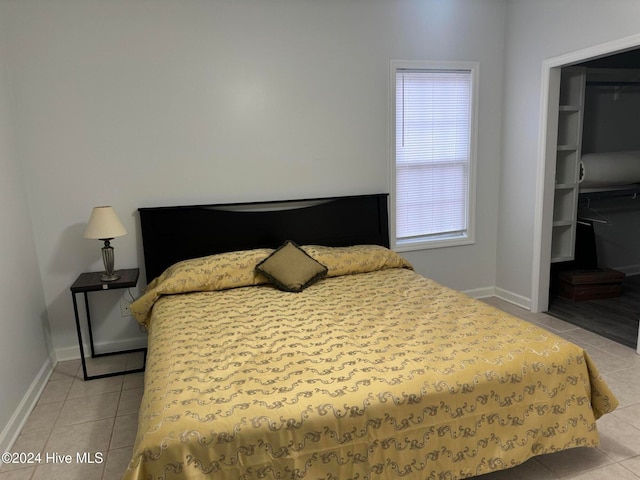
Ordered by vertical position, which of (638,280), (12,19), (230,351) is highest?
(12,19)

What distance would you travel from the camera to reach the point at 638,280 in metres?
4.64

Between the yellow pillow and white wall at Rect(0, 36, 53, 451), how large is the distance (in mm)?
1430

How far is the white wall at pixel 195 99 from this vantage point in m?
3.04

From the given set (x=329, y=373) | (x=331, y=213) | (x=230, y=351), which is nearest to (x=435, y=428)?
(x=329, y=373)

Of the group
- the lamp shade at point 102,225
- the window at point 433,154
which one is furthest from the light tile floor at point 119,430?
the window at point 433,154

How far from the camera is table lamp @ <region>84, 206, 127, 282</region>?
2.91 metres

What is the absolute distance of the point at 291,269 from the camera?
301 cm

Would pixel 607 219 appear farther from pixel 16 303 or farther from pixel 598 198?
pixel 16 303

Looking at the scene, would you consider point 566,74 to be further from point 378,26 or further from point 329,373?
point 329,373

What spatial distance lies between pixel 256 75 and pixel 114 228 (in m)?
1.49

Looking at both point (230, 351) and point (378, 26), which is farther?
point (378, 26)

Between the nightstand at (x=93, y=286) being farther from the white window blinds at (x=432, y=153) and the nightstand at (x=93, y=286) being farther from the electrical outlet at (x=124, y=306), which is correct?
the white window blinds at (x=432, y=153)

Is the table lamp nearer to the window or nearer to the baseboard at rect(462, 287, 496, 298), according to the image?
the window

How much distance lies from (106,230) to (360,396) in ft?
6.72
